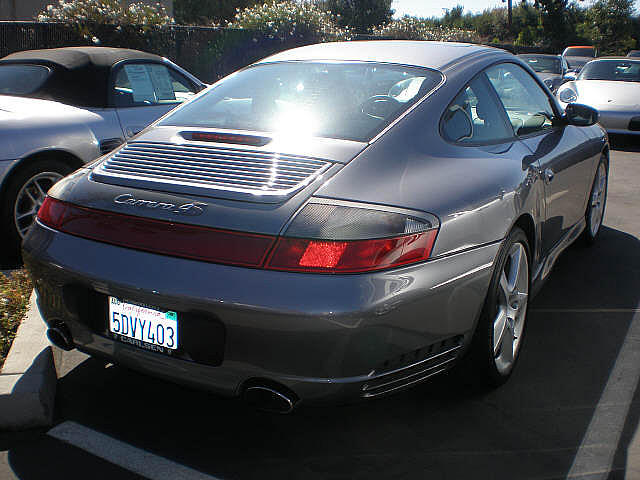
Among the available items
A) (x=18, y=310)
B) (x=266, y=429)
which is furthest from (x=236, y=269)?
(x=18, y=310)

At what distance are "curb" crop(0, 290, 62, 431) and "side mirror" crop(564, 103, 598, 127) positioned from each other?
3.25m

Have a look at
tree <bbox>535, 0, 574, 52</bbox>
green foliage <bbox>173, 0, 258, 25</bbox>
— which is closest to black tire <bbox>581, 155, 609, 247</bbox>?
green foliage <bbox>173, 0, 258, 25</bbox>

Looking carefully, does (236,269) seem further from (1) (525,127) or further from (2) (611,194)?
(2) (611,194)

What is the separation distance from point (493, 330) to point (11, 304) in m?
2.58

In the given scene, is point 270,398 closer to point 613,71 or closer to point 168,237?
point 168,237

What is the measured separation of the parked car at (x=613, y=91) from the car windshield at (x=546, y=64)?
4.23 metres

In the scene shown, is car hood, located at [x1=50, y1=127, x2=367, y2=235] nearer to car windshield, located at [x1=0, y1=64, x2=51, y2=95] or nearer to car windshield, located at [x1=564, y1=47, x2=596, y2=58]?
car windshield, located at [x1=0, y1=64, x2=51, y2=95]

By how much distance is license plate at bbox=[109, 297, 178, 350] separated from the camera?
254 centimetres

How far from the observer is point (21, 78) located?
226 inches

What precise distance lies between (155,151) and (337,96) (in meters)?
0.85

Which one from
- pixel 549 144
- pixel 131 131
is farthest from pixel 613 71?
pixel 131 131

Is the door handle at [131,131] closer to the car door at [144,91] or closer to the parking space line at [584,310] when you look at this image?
the car door at [144,91]

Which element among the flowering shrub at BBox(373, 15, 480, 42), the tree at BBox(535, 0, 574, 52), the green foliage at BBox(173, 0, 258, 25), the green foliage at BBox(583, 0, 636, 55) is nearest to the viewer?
the flowering shrub at BBox(373, 15, 480, 42)

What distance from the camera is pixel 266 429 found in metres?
3.01
